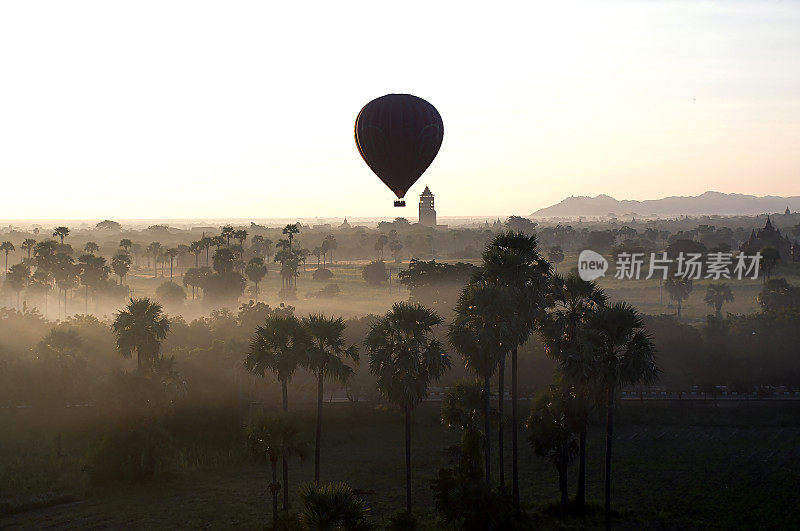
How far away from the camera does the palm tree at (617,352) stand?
110ft

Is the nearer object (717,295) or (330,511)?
(330,511)

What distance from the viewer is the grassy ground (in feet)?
123

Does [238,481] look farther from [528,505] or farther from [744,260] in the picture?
[744,260]

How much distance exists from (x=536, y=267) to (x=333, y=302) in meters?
88.6

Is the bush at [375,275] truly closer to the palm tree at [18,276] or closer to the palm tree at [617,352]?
the palm tree at [18,276]

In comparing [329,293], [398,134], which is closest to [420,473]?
[398,134]

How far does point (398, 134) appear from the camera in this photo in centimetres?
5050

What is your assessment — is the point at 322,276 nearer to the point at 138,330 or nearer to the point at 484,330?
the point at 138,330

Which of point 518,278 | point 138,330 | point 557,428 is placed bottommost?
point 557,428

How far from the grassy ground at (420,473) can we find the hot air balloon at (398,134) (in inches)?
869

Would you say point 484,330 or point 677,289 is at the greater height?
point 484,330

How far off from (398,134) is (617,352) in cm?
2478

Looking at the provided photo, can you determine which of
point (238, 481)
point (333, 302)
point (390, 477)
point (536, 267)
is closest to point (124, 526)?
point (238, 481)

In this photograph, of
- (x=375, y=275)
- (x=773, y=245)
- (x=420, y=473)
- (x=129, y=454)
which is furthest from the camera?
(x=773, y=245)
